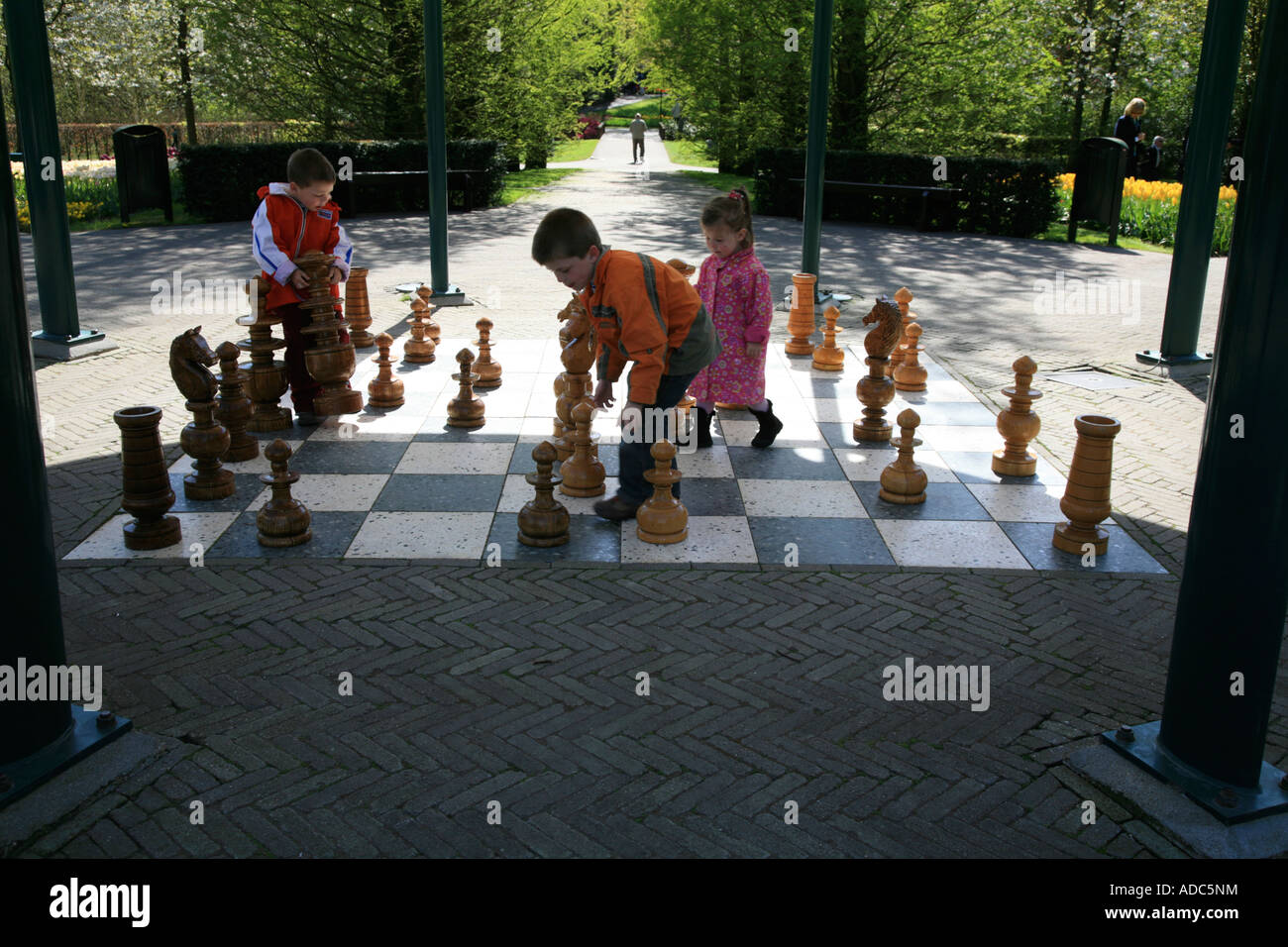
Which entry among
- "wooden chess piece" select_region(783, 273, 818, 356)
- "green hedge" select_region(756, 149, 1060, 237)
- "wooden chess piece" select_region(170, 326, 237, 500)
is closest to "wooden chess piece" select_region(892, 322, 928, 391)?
"wooden chess piece" select_region(783, 273, 818, 356)

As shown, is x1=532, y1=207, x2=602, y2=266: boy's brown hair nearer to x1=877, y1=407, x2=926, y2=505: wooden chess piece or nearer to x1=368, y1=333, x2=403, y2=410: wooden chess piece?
x1=877, y1=407, x2=926, y2=505: wooden chess piece

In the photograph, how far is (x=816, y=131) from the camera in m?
9.42

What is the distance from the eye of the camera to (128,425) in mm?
4367

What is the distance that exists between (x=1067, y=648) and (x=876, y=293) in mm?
7354

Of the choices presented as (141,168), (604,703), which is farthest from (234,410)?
(141,168)

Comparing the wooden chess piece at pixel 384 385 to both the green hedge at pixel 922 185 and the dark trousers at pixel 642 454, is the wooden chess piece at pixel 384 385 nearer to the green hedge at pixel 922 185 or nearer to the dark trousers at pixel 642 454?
the dark trousers at pixel 642 454

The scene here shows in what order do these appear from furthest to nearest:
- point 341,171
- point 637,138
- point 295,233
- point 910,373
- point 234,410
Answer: point 637,138
point 341,171
point 910,373
point 295,233
point 234,410

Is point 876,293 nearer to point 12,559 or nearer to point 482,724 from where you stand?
A: point 482,724

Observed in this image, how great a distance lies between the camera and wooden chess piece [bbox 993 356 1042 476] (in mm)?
5457

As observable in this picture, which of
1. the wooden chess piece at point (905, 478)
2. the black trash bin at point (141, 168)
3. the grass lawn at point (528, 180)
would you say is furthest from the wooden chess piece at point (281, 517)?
the grass lawn at point (528, 180)

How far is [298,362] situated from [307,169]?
1.13m

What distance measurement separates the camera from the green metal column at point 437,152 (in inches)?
361

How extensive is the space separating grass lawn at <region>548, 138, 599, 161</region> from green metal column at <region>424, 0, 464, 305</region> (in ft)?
75.9

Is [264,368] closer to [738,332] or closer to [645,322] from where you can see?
[645,322]
